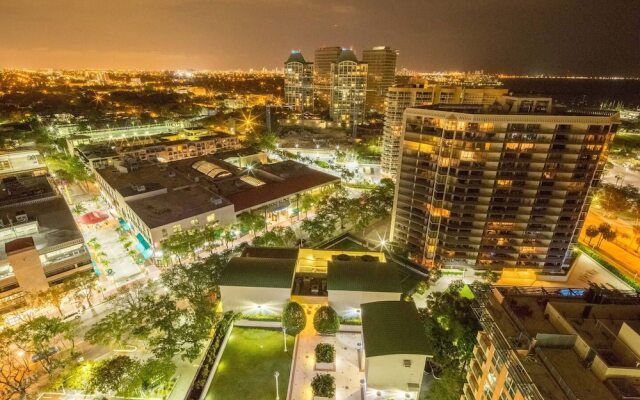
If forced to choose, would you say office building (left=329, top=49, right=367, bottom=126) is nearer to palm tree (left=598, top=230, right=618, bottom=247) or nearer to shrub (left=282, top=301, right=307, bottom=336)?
palm tree (left=598, top=230, right=618, bottom=247)

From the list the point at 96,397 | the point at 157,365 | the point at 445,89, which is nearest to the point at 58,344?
the point at 96,397

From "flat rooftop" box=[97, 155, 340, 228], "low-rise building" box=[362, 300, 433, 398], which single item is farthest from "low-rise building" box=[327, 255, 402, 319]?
"flat rooftop" box=[97, 155, 340, 228]

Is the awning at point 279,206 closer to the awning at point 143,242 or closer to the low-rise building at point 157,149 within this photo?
the awning at point 143,242

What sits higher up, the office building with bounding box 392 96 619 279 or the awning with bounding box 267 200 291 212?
the office building with bounding box 392 96 619 279

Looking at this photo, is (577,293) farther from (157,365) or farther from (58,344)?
(58,344)

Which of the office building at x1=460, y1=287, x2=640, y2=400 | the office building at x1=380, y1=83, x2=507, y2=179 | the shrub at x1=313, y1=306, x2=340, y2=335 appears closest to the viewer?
the office building at x1=460, y1=287, x2=640, y2=400

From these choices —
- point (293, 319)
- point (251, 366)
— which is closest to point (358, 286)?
point (293, 319)

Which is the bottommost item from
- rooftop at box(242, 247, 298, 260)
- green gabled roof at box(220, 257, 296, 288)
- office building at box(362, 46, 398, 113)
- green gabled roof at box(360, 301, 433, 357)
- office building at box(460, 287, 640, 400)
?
rooftop at box(242, 247, 298, 260)
